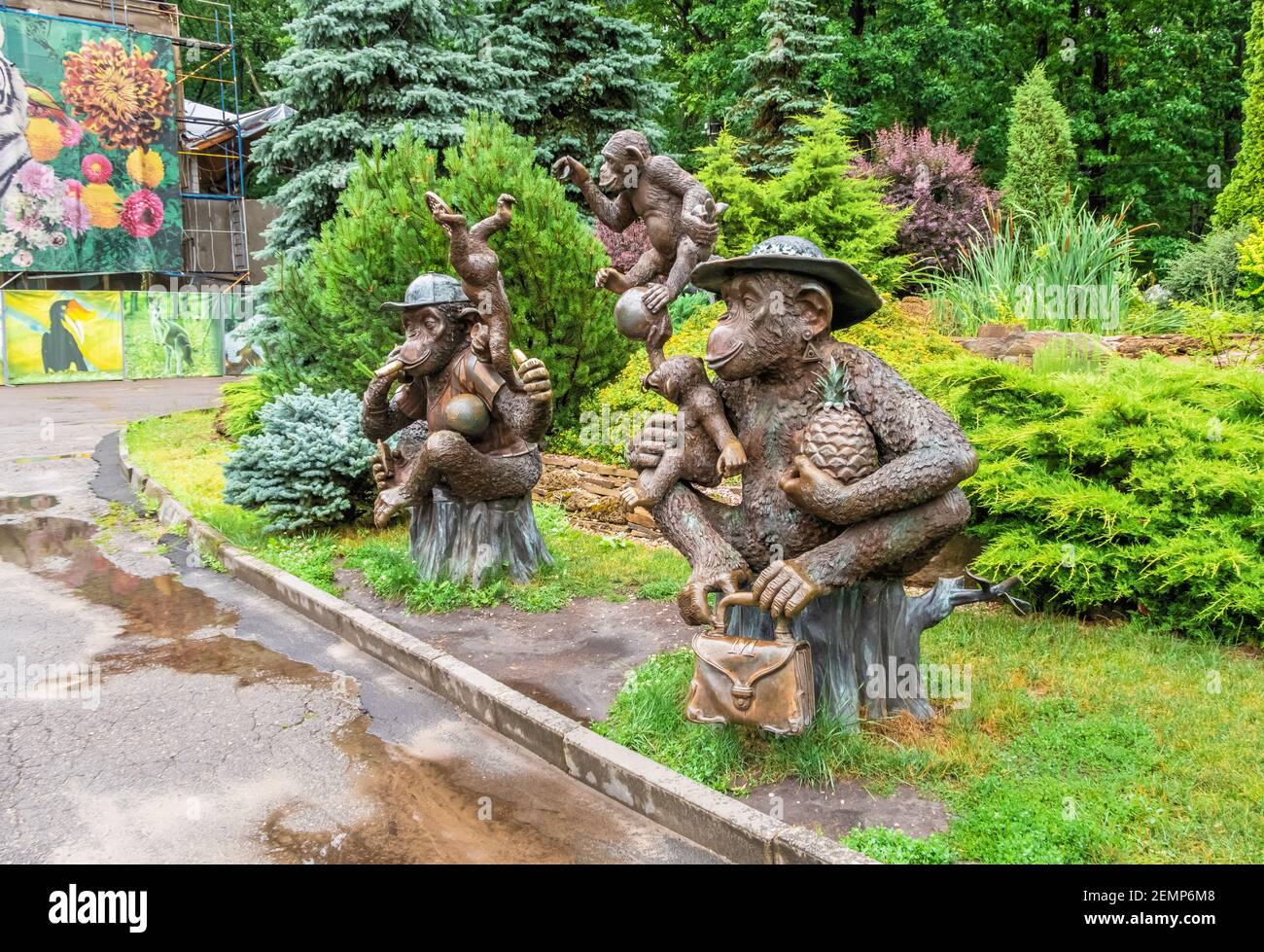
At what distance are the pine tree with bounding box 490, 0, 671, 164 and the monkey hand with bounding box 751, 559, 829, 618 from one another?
44.9 feet

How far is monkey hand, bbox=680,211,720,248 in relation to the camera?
4992mm

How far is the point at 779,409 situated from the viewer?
4.12m

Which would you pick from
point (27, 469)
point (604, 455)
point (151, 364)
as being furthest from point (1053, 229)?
point (151, 364)

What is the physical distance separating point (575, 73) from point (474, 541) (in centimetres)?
1208

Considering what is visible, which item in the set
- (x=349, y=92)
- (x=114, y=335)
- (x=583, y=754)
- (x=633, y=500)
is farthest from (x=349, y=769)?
(x=114, y=335)

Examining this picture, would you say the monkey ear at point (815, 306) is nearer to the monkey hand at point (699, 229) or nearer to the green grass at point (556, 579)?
the monkey hand at point (699, 229)

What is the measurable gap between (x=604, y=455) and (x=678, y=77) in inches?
787

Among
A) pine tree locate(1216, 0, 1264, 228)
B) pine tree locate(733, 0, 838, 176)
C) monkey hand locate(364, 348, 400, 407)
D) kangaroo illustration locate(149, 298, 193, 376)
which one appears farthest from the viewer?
kangaroo illustration locate(149, 298, 193, 376)

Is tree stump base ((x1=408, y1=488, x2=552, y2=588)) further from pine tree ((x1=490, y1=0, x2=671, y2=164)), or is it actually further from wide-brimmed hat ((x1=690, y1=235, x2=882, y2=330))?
pine tree ((x1=490, y1=0, x2=671, y2=164))

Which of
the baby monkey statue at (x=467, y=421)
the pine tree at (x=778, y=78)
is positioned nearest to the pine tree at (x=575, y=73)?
the pine tree at (x=778, y=78)

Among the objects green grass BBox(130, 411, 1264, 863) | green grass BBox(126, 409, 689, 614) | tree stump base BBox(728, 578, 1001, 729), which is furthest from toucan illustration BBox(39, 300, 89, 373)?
tree stump base BBox(728, 578, 1001, 729)

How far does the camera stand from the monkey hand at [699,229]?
4992 mm

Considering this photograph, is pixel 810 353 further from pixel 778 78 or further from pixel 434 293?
pixel 778 78

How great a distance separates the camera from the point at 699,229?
4.99 m
